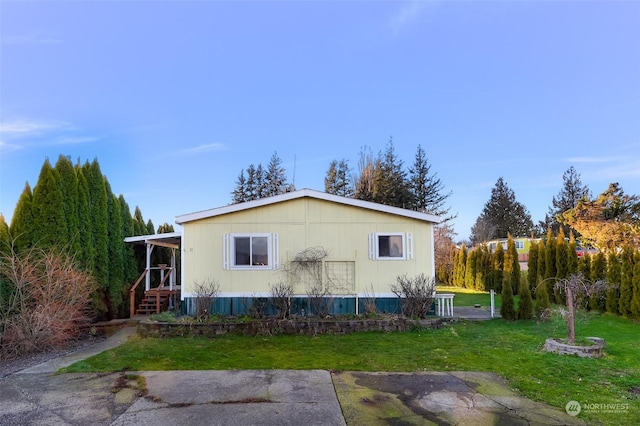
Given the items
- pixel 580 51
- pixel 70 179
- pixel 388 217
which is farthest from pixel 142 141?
pixel 580 51

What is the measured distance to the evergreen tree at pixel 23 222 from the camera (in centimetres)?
881

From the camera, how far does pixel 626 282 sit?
1023 centimetres

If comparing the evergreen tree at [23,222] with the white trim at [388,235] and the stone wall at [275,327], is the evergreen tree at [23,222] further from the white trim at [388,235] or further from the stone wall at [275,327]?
the white trim at [388,235]

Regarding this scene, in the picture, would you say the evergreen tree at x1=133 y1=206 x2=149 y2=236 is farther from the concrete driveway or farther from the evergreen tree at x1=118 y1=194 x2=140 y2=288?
the concrete driveway

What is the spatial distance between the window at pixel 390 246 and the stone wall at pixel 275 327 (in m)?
1.85

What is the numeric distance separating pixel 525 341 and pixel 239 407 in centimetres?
578

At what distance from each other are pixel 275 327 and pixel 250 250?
235 centimetres

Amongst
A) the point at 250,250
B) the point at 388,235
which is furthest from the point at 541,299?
the point at 250,250

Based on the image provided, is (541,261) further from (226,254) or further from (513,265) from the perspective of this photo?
(226,254)

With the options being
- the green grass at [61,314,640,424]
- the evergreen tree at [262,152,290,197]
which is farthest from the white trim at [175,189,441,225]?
the evergreen tree at [262,152,290,197]

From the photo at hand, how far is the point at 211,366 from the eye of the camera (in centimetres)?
602

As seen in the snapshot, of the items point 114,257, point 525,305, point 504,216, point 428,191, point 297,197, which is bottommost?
point 525,305

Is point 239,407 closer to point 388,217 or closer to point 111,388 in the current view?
point 111,388

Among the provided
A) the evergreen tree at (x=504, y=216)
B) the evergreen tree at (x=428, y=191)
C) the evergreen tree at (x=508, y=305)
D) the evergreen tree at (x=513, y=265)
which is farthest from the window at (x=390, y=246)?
the evergreen tree at (x=504, y=216)
